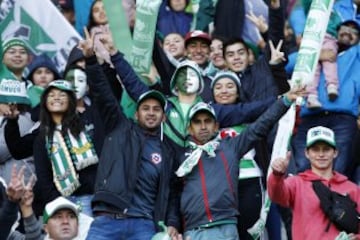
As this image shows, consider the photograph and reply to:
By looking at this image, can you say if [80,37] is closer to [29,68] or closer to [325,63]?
[29,68]

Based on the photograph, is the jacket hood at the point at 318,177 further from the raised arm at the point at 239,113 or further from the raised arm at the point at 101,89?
the raised arm at the point at 101,89

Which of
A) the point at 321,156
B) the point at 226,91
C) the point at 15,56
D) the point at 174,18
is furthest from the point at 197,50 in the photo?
the point at 321,156

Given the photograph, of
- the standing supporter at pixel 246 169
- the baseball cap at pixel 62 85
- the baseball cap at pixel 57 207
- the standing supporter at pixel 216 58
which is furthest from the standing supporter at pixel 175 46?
the baseball cap at pixel 57 207

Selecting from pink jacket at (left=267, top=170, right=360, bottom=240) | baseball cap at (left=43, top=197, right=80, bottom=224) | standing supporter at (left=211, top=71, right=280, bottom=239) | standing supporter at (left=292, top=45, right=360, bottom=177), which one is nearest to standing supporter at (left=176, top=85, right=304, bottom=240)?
standing supporter at (left=211, top=71, right=280, bottom=239)

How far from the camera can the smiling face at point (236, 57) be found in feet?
55.1

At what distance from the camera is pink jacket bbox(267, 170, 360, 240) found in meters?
14.8

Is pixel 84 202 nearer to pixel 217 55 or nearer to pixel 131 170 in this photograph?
pixel 131 170

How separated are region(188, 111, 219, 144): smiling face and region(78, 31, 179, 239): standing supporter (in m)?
0.28

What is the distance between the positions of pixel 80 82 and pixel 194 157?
2009 millimetres

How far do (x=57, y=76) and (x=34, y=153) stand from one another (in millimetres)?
1797

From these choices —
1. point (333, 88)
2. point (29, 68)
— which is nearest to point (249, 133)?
point (333, 88)

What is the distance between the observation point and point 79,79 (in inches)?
661

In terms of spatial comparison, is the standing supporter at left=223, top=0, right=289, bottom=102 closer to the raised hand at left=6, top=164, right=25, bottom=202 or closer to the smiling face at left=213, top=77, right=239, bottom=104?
the smiling face at left=213, top=77, right=239, bottom=104

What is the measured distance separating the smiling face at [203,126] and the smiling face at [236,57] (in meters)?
1.47
